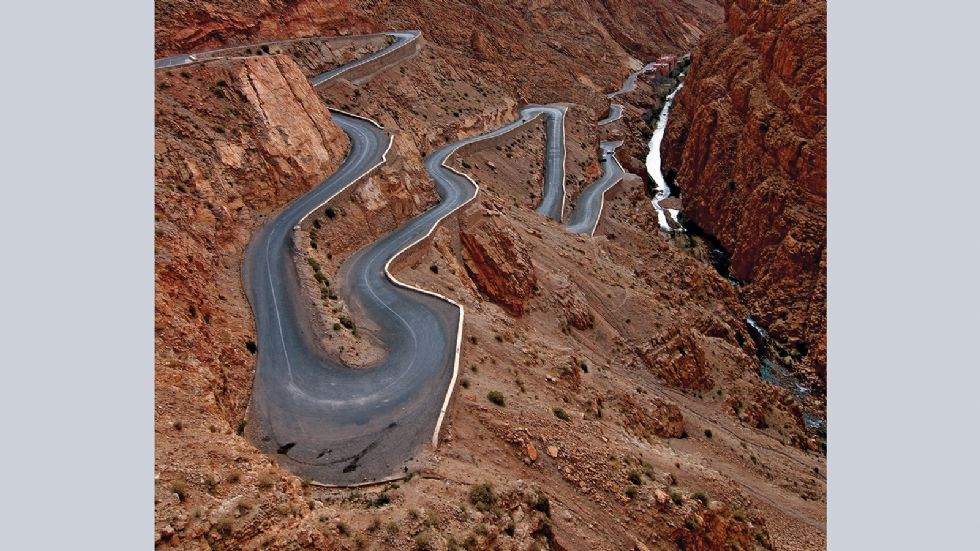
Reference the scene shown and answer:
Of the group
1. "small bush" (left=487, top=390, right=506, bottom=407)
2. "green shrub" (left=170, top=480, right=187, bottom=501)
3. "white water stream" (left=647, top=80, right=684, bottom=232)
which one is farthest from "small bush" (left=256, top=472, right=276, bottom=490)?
"white water stream" (left=647, top=80, right=684, bottom=232)

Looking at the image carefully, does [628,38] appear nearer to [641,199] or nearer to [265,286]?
[641,199]

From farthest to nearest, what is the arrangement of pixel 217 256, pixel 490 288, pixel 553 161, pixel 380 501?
1. pixel 553 161
2. pixel 490 288
3. pixel 217 256
4. pixel 380 501

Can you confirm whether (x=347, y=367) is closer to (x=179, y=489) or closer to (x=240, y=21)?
(x=179, y=489)

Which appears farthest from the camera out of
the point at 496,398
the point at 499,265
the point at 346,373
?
the point at 499,265

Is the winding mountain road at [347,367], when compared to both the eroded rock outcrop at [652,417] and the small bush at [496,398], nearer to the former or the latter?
the small bush at [496,398]

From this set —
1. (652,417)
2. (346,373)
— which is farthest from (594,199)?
(346,373)

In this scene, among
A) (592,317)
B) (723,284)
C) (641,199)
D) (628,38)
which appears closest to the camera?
(592,317)

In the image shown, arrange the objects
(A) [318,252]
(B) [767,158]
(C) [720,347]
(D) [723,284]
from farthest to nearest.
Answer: (B) [767,158]
(D) [723,284]
(C) [720,347]
(A) [318,252]

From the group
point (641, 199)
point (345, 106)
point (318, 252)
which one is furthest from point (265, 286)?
point (641, 199)
